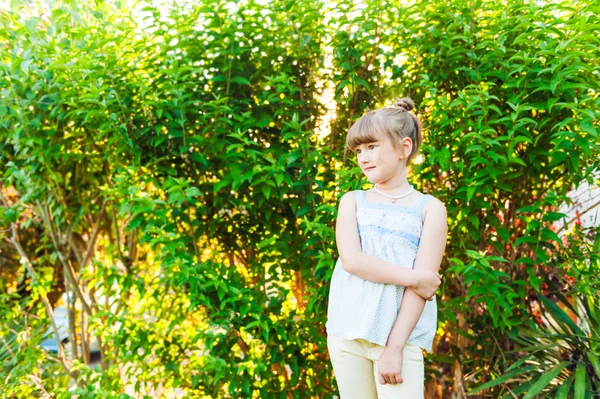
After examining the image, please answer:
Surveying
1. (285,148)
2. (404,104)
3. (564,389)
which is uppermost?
(404,104)

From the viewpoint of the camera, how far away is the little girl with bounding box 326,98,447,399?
1.75 m

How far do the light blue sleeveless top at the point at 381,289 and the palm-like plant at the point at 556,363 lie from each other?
1094 millimetres

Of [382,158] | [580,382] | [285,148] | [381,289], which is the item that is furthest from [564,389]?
[285,148]

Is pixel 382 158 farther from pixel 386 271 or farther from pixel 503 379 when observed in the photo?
pixel 503 379

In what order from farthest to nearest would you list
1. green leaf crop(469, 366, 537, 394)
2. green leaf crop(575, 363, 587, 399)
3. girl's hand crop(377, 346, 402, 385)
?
green leaf crop(469, 366, 537, 394) → green leaf crop(575, 363, 587, 399) → girl's hand crop(377, 346, 402, 385)

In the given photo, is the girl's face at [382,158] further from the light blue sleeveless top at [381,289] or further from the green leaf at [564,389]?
the green leaf at [564,389]

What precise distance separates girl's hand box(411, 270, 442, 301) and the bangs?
1.46 ft

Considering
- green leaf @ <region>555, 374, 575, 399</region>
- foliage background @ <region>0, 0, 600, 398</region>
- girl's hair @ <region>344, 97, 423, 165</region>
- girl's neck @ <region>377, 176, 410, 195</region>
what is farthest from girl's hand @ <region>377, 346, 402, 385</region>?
green leaf @ <region>555, 374, 575, 399</region>

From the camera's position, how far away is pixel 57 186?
10.3 feet

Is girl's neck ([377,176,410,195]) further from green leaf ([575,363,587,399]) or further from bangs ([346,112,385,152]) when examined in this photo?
green leaf ([575,363,587,399])

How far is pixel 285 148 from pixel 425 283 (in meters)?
1.34

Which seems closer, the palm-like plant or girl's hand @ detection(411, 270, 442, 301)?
girl's hand @ detection(411, 270, 442, 301)

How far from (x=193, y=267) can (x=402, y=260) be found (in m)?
1.15

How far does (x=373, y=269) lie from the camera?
176 cm
